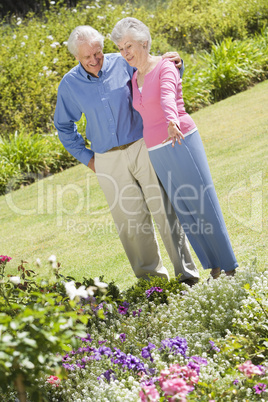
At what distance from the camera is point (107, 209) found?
7297 millimetres

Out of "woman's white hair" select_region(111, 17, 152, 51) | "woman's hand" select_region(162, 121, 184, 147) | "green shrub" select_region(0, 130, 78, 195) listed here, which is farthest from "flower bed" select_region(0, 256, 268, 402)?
"green shrub" select_region(0, 130, 78, 195)

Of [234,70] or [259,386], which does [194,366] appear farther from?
[234,70]

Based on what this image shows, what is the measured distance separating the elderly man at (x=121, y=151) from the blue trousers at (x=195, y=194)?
17 cm

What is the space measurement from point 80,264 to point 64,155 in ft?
14.4

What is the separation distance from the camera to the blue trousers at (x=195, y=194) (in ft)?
12.5

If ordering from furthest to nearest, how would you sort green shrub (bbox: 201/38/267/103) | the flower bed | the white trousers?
green shrub (bbox: 201/38/267/103) → the white trousers → the flower bed

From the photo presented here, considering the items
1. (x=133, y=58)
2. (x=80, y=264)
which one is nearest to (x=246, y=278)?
(x=133, y=58)

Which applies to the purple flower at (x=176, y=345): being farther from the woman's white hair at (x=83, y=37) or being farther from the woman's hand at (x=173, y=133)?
the woman's white hair at (x=83, y=37)

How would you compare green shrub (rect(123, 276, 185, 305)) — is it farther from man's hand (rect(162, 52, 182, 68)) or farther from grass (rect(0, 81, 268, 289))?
man's hand (rect(162, 52, 182, 68))

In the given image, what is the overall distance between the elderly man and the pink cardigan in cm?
23

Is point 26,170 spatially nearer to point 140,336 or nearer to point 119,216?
point 119,216

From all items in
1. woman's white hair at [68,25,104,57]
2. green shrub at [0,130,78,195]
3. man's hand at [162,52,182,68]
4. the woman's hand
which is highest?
woman's white hair at [68,25,104,57]

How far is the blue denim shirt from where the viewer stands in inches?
157

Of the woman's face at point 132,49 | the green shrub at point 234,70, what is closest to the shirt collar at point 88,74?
the woman's face at point 132,49
